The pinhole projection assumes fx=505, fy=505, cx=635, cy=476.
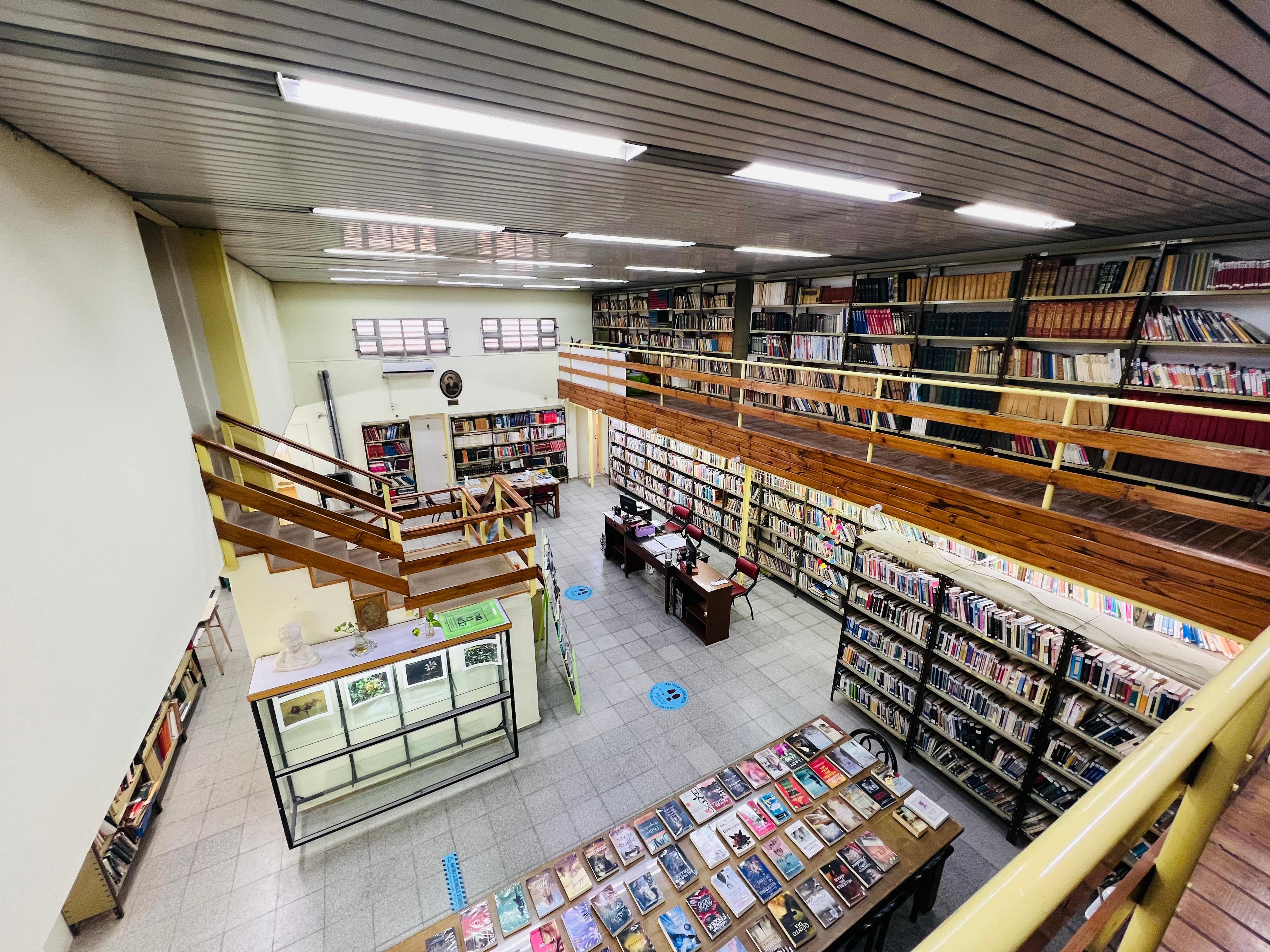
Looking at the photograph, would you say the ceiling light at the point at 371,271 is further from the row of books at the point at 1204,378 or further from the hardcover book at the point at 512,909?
the row of books at the point at 1204,378

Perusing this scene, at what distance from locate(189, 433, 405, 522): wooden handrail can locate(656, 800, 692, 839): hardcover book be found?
3163 millimetres

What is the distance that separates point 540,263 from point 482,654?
16.7 ft

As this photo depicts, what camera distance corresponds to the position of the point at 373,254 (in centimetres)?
598

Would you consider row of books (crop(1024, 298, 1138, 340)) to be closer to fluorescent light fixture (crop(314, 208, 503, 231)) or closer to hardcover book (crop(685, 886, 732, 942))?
fluorescent light fixture (crop(314, 208, 503, 231))

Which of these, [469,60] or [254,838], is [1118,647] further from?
[254,838]

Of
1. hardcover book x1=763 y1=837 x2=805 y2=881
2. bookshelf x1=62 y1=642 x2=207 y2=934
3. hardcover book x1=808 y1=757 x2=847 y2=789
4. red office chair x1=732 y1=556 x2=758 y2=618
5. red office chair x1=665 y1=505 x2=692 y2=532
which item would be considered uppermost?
red office chair x1=665 y1=505 x2=692 y2=532

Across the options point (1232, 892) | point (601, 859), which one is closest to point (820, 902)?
point (601, 859)

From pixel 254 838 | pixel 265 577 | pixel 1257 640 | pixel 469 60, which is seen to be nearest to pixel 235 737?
pixel 254 838

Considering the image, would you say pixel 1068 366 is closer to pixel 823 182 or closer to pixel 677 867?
pixel 823 182

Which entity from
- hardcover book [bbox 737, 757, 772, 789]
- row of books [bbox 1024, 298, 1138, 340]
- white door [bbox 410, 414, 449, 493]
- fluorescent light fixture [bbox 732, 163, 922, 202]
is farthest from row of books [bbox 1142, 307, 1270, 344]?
white door [bbox 410, 414, 449, 493]

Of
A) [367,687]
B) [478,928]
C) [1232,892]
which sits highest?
[1232,892]

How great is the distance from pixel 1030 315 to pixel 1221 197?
1865 millimetres

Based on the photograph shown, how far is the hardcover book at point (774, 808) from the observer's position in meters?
3.32

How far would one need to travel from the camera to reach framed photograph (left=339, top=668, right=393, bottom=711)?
429 cm
